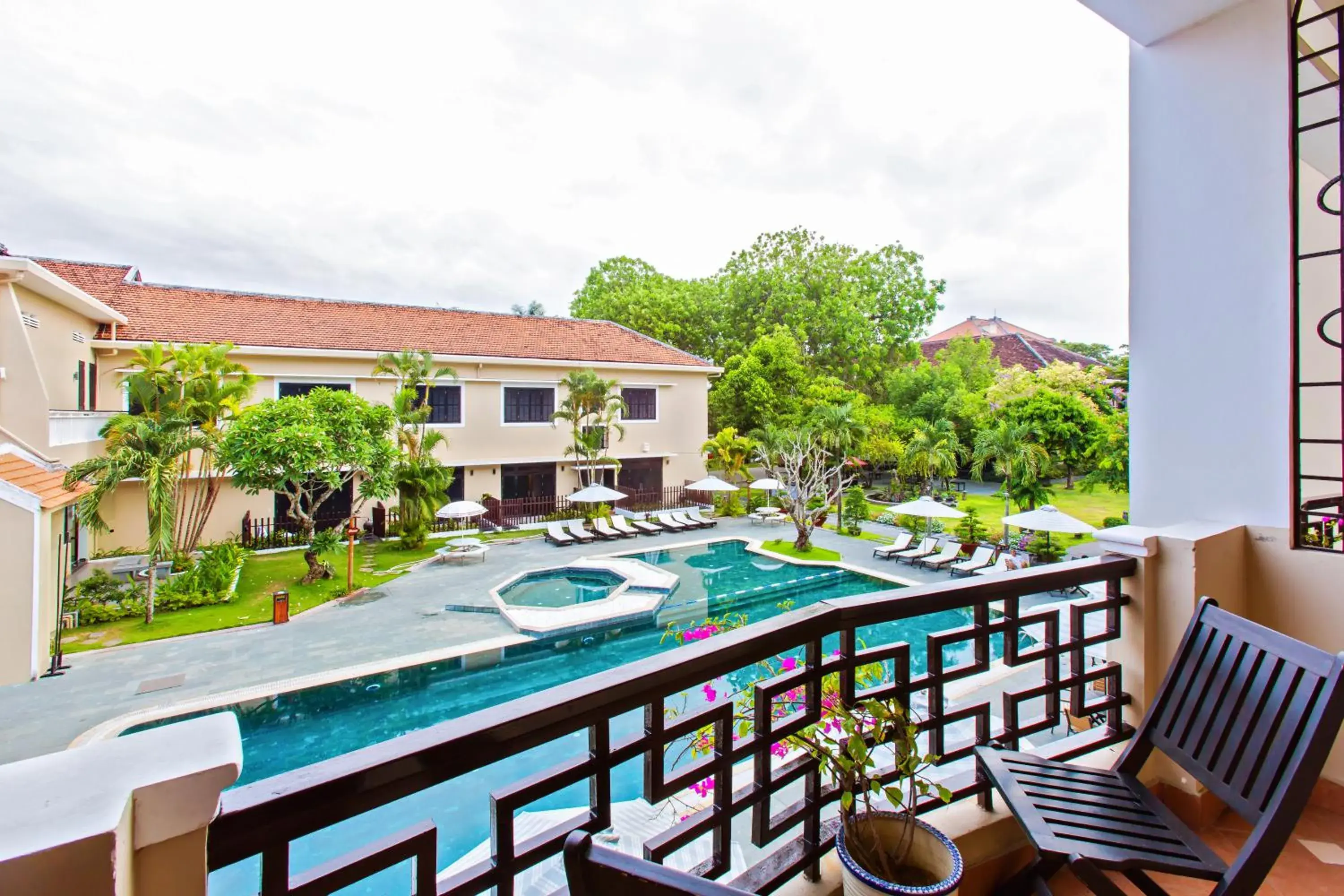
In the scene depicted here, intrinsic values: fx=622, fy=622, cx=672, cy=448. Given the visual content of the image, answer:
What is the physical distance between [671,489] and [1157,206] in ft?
61.7

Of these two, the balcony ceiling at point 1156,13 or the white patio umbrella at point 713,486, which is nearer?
the balcony ceiling at point 1156,13

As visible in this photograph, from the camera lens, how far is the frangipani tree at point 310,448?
11242 millimetres

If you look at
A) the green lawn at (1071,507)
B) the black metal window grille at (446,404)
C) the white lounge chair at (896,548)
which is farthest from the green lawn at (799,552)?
the black metal window grille at (446,404)

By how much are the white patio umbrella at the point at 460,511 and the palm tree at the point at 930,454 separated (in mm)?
12647

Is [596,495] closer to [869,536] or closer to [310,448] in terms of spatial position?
[310,448]

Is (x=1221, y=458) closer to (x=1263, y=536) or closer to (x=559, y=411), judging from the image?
(x=1263, y=536)

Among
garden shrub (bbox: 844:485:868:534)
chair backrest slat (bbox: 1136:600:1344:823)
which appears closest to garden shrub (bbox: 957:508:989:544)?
garden shrub (bbox: 844:485:868:534)

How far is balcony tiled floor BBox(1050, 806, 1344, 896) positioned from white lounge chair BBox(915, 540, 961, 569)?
10694 millimetres

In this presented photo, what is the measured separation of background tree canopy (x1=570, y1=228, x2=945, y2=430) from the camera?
28.3m

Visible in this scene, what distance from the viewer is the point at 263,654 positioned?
8656mm

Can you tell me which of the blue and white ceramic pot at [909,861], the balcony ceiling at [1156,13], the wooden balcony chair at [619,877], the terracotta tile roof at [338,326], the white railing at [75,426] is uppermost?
the terracotta tile roof at [338,326]

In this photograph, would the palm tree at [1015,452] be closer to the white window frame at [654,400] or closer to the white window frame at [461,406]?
the white window frame at [654,400]

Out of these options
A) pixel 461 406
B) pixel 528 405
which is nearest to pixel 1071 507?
pixel 528 405

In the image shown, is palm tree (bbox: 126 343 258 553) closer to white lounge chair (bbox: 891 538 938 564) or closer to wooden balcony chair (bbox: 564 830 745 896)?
wooden balcony chair (bbox: 564 830 745 896)
